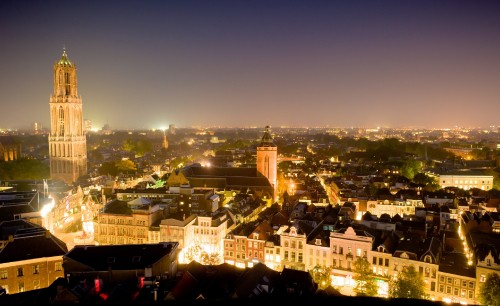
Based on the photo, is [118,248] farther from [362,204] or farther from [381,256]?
[362,204]

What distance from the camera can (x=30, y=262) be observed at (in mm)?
25062

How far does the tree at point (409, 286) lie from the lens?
76.2 feet

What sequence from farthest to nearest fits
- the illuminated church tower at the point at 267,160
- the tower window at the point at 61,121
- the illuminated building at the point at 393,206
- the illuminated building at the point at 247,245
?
the tower window at the point at 61,121 < the illuminated church tower at the point at 267,160 < the illuminated building at the point at 393,206 < the illuminated building at the point at 247,245

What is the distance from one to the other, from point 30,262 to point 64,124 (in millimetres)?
44664

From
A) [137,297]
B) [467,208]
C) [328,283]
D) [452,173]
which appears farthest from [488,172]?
[137,297]

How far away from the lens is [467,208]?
140ft

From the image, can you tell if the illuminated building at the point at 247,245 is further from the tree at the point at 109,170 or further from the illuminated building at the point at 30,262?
the tree at the point at 109,170

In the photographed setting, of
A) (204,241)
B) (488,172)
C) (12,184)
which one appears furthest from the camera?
(488,172)

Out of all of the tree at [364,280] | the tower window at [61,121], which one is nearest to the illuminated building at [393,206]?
the tree at [364,280]

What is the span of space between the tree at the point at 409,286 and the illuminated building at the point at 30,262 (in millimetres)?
21183

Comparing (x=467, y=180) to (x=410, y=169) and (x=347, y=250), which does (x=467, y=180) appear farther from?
(x=347, y=250)

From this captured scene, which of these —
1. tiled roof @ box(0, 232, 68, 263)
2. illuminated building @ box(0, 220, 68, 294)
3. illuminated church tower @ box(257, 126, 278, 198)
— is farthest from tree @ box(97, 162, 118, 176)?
illuminated building @ box(0, 220, 68, 294)

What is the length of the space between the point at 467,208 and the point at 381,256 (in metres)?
20.3

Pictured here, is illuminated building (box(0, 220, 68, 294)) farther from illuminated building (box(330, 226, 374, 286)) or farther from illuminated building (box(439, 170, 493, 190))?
illuminated building (box(439, 170, 493, 190))
